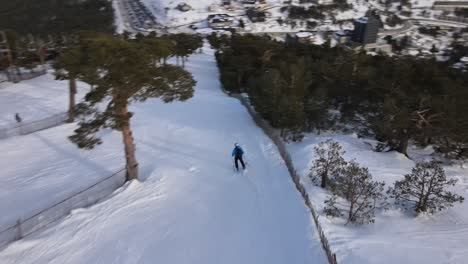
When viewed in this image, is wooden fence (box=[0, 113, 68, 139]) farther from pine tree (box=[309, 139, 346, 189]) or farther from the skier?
pine tree (box=[309, 139, 346, 189])

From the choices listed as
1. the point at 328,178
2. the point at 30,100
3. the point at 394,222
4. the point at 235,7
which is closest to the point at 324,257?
the point at 394,222

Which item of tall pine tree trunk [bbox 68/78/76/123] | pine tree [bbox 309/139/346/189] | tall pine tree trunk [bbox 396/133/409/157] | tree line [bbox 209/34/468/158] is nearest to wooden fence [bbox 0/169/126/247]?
Answer: pine tree [bbox 309/139/346/189]

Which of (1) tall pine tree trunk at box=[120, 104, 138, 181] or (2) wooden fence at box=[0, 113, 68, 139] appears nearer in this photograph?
(1) tall pine tree trunk at box=[120, 104, 138, 181]

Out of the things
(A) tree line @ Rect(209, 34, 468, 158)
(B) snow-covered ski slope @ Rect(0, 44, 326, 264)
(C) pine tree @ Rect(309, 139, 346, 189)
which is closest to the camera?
(B) snow-covered ski slope @ Rect(0, 44, 326, 264)

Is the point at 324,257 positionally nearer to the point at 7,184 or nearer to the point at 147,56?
the point at 147,56

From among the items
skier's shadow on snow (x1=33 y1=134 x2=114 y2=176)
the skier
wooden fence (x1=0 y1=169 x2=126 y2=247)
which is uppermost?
the skier

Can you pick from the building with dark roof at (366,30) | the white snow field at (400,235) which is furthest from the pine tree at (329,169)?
the building with dark roof at (366,30)
